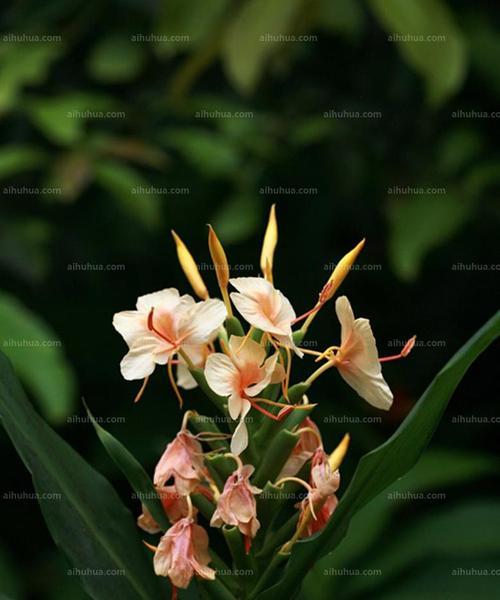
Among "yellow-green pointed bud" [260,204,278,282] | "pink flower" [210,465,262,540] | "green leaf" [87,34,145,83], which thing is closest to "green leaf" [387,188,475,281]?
"green leaf" [87,34,145,83]

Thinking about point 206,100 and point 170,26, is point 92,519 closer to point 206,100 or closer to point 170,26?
point 170,26

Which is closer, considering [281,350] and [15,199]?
[281,350]

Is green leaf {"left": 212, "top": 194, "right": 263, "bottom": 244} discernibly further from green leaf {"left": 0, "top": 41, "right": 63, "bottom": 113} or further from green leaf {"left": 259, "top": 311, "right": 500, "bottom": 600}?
green leaf {"left": 259, "top": 311, "right": 500, "bottom": 600}

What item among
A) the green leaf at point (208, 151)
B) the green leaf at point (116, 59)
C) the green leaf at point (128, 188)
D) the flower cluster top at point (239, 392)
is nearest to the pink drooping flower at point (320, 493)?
the flower cluster top at point (239, 392)

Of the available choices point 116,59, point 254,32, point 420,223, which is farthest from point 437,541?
point 116,59

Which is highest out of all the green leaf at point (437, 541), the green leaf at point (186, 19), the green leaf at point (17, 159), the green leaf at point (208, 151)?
the green leaf at point (186, 19)

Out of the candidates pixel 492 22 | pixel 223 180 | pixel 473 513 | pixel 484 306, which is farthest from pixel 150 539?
pixel 492 22

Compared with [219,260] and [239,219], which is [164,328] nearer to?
[219,260]

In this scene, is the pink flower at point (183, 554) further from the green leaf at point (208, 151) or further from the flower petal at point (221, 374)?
the green leaf at point (208, 151)
